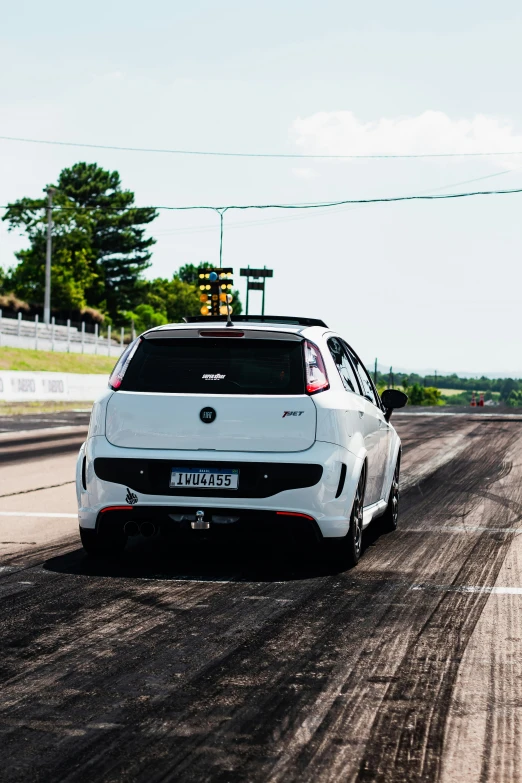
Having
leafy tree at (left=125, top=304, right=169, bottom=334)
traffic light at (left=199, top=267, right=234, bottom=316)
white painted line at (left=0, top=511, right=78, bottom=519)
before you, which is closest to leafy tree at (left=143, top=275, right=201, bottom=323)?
leafy tree at (left=125, top=304, right=169, bottom=334)

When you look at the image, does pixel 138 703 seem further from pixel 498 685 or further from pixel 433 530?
pixel 433 530

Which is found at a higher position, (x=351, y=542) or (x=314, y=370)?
(x=314, y=370)

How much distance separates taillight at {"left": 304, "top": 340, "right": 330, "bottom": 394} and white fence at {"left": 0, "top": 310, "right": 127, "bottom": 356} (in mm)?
→ 55381

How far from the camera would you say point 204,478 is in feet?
24.1

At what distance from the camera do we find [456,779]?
3.73 metres

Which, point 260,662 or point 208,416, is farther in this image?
point 208,416

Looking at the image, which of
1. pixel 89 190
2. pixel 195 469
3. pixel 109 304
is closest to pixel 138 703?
pixel 195 469

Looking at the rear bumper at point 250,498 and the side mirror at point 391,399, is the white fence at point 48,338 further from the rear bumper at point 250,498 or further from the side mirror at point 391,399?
the rear bumper at point 250,498

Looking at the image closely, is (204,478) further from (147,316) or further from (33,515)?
(147,316)

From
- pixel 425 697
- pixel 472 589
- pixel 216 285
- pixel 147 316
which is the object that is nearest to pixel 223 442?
pixel 472 589

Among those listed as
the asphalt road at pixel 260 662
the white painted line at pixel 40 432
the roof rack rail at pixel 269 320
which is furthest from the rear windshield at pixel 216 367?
the white painted line at pixel 40 432

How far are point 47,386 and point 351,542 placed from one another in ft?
117

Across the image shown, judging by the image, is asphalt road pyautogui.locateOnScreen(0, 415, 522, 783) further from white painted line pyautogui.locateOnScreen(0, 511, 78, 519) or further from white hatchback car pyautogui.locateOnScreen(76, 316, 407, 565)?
white painted line pyautogui.locateOnScreen(0, 511, 78, 519)

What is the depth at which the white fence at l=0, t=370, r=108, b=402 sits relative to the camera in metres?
38.9
